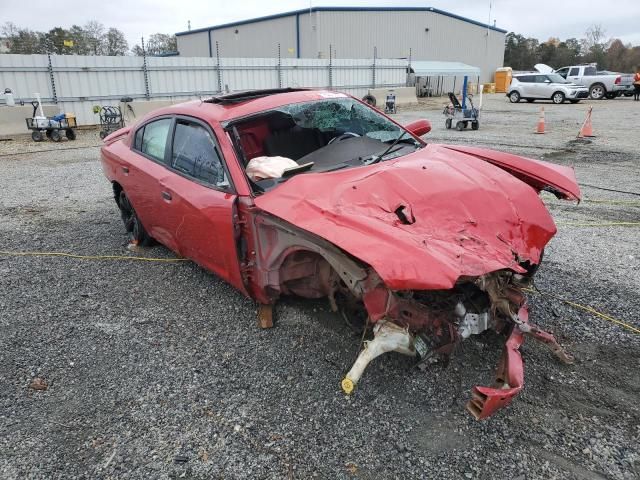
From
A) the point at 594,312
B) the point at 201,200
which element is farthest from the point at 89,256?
the point at 594,312

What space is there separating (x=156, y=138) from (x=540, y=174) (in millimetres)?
3222

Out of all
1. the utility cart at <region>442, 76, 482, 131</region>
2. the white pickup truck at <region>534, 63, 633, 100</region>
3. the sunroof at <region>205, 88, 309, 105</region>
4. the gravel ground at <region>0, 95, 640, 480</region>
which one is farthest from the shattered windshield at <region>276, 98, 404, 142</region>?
the white pickup truck at <region>534, 63, 633, 100</region>

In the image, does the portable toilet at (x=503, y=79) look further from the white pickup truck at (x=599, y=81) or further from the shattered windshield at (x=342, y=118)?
the shattered windshield at (x=342, y=118)

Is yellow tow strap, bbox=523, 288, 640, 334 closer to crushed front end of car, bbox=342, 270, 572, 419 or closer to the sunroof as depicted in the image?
crushed front end of car, bbox=342, 270, 572, 419

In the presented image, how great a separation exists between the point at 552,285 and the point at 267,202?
2.49 m

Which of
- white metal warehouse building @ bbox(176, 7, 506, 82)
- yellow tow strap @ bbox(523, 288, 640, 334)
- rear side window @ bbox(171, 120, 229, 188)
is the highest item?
white metal warehouse building @ bbox(176, 7, 506, 82)

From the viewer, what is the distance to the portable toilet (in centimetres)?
3597

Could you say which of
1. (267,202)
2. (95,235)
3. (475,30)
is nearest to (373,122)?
(267,202)

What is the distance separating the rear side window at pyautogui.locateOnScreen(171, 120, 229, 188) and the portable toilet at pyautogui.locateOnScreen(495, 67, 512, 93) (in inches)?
1458

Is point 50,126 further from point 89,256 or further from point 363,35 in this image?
point 363,35

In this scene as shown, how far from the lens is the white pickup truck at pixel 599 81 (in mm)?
24359

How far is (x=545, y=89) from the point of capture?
23.9 metres

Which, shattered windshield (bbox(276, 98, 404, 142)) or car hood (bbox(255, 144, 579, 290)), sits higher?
shattered windshield (bbox(276, 98, 404, 142))

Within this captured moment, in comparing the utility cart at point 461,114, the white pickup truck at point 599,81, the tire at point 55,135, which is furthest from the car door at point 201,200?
the white pickup truck at point 599,81
